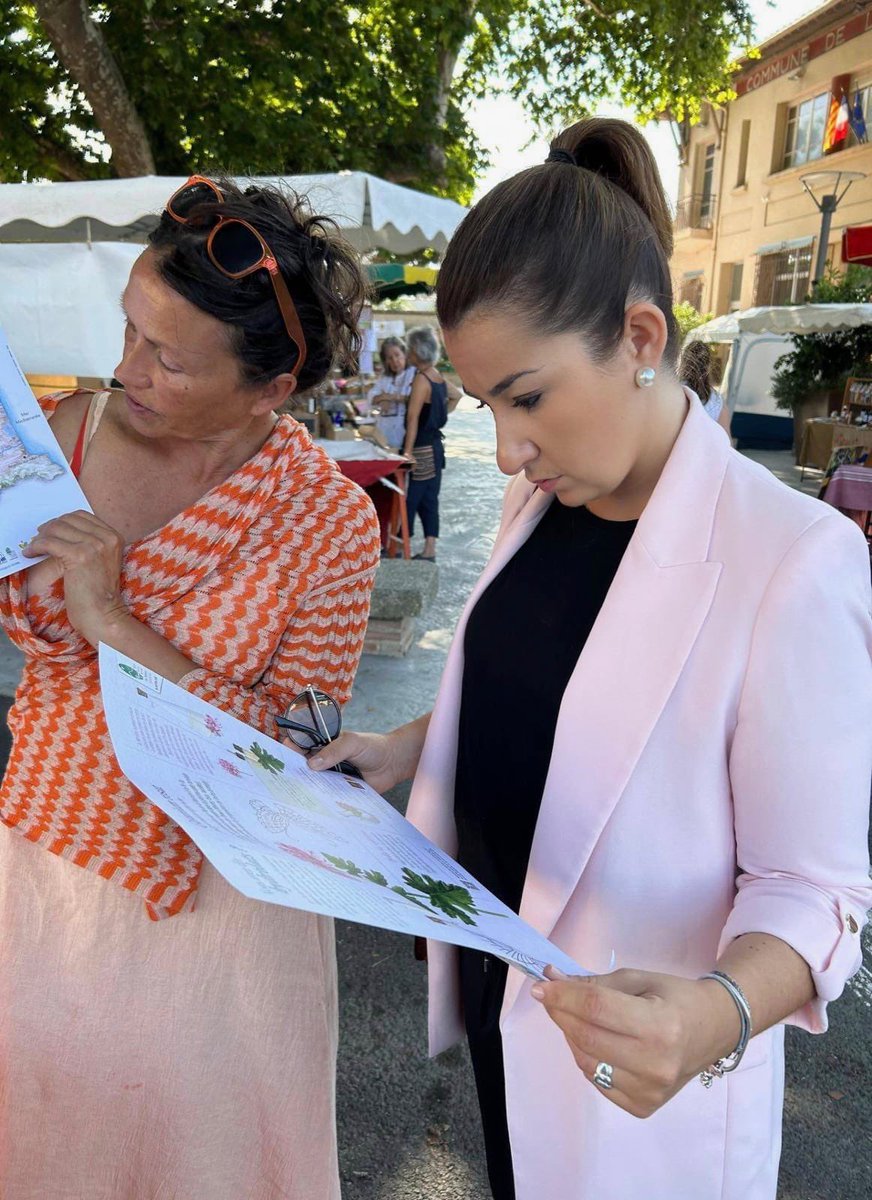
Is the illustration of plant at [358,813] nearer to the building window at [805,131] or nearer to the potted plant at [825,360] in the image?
the potted plant at [825,360]

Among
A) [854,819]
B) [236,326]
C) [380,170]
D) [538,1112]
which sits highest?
[380,170]

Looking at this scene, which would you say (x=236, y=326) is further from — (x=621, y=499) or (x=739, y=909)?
(x=739, y=909)

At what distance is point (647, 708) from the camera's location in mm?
1084

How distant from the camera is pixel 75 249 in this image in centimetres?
523

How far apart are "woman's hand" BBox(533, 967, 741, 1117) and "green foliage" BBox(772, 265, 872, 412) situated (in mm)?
16042

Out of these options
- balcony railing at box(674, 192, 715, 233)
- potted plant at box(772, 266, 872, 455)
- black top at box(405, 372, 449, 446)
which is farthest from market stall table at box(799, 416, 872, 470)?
balcony railing at box(674, 192, 715, 233)

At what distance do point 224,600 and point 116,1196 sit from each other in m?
0.97

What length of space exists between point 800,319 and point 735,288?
1320 cm

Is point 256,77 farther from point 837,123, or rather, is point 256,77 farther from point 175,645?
point 837,123

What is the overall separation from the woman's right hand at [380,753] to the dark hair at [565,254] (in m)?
0.61

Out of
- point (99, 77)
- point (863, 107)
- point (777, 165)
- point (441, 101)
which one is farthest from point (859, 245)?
point (777, 165)

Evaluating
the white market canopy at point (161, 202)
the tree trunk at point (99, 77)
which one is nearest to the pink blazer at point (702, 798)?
the white market canopy at point (161, 202)

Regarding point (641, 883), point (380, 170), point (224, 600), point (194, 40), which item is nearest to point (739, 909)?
point (641, 883)

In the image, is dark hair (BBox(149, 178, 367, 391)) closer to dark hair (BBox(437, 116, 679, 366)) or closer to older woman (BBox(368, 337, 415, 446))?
dark hair (BBox(437, 116, 679, 366))
